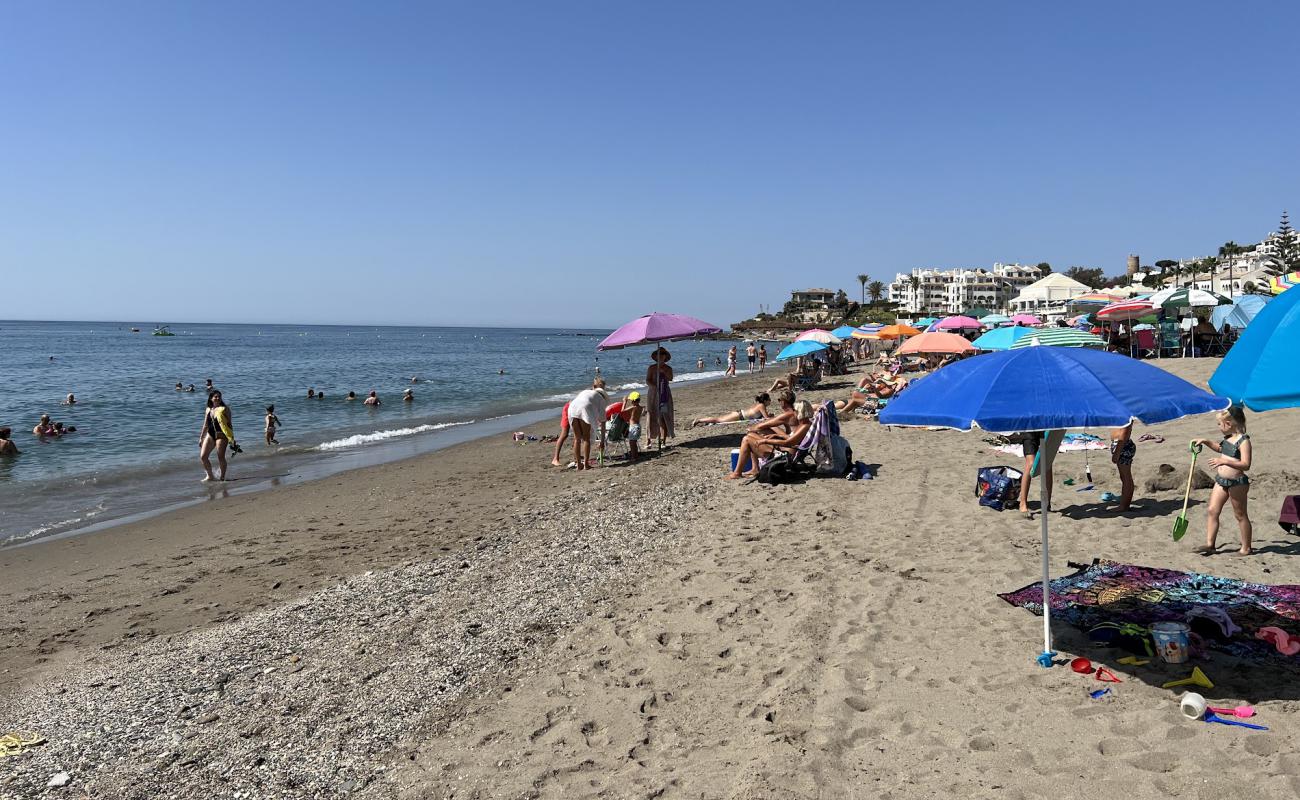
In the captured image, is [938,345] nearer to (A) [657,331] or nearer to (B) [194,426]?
(A) [657,331]

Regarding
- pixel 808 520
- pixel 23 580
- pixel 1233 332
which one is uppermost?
pixel 1233 332

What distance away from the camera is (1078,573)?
5488mm

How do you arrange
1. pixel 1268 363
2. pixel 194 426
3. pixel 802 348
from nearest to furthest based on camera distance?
pixel 1268 363
pixel 802 348
pixel 194 426

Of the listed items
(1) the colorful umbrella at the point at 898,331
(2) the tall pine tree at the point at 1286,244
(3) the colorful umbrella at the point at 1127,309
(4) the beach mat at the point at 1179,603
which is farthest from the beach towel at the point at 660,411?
(2) the tall pine tree at the point at 1286,244

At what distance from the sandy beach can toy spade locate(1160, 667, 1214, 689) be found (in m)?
0.06

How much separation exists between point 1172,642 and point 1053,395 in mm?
1778

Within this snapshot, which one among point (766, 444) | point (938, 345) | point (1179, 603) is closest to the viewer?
point (1179, 603)

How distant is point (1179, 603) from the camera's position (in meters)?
4.75

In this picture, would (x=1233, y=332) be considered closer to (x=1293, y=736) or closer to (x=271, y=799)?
(x=1293, y=736)

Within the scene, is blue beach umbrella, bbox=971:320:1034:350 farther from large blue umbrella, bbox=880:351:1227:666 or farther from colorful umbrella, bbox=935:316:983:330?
colorful umbrella, bbox=935:316:983:330

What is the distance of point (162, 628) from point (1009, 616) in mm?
6574

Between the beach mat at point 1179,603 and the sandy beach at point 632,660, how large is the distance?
21cm

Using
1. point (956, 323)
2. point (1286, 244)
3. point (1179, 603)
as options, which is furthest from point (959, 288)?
point (1179, 603)

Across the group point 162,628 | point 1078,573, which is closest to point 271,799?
point 162,628
